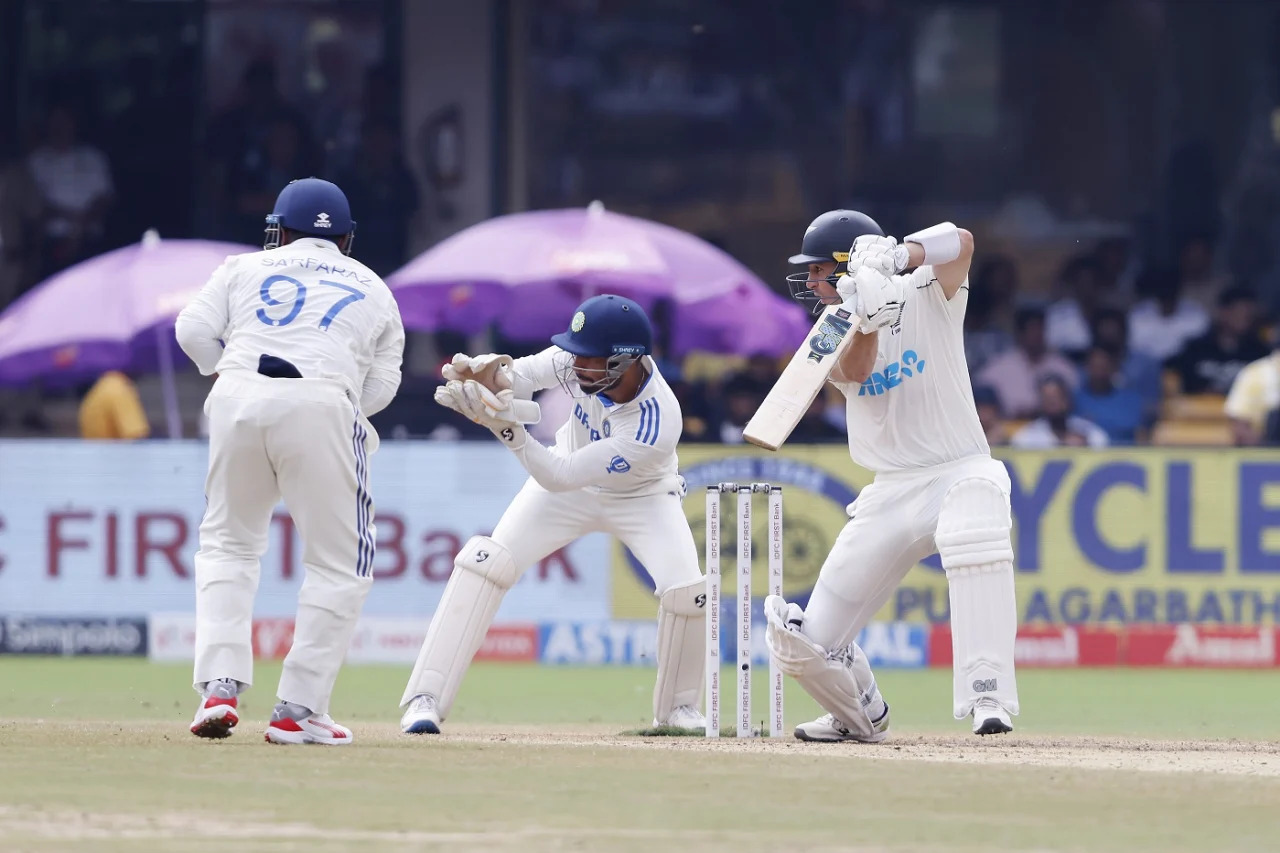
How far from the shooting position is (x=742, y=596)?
7.90 meters

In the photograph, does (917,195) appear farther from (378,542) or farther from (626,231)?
(378,542)

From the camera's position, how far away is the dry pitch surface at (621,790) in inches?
212

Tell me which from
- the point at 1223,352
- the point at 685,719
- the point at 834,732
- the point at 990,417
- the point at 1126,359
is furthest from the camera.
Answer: the point at 1126,359

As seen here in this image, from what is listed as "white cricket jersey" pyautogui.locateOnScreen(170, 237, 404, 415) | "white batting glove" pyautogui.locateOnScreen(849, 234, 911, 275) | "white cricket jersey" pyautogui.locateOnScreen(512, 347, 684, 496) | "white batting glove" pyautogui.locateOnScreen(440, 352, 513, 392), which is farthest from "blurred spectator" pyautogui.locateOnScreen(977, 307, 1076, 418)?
"white cricket jersey" pyautogui.locateOnScreen(170, 237, 404, 415)

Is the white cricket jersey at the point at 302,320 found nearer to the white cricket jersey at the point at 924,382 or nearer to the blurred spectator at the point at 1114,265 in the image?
the white cricket jersey at the point at 924,382

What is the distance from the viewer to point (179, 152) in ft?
54.3

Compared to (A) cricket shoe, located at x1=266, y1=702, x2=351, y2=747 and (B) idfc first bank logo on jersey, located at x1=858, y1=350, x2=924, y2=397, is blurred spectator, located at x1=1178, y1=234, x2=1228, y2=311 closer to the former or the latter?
(B) idfc first bank logo on jersey, located at x1=858, y1=350, x2=924, y2=397

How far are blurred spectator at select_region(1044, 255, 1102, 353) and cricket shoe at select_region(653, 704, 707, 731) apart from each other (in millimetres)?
7985

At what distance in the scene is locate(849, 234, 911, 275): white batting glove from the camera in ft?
23.7

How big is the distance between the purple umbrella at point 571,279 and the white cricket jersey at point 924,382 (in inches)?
210

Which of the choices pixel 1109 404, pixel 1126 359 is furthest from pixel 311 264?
pixel 1126 359

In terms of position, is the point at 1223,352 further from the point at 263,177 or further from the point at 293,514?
the point at 293,514

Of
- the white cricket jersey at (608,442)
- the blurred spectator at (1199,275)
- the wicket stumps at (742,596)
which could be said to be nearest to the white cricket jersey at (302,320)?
the white cricket jersey at (608,442)

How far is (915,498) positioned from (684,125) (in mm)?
9635
